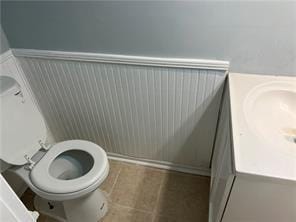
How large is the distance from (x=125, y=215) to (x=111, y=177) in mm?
332

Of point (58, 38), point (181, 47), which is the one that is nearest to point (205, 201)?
point (181, 47)

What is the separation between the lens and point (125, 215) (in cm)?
148

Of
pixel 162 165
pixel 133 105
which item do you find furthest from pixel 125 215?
pixel 133 105

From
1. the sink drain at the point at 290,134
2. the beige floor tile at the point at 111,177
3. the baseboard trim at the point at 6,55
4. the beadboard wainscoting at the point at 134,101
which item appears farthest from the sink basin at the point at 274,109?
the baseboard trim at the point at 6,55

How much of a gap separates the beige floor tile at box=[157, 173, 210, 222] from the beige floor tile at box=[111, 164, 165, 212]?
0.20ft

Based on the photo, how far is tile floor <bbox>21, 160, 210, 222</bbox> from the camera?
57.4 inches

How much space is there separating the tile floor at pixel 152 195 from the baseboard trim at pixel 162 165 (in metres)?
0.03

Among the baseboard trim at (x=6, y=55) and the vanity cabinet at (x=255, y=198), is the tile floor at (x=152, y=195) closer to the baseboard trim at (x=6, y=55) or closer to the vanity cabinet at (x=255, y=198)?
the vanity cabinet at (x=255, y=198)

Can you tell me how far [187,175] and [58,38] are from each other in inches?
50.5

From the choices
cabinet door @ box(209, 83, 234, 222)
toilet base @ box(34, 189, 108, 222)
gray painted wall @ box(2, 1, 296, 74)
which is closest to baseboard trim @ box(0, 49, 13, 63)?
gray painted wall @ box(2, 1, 296, 74)

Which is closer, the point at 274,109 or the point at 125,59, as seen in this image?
the point at 274,109

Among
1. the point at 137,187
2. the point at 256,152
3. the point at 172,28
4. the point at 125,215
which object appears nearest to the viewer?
the point at 256,152

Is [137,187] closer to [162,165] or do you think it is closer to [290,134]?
[162,165]

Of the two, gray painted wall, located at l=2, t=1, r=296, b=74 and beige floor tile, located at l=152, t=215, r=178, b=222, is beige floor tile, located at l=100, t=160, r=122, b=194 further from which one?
gray painted wall, located at l=2, t=1, r=296, b=74
